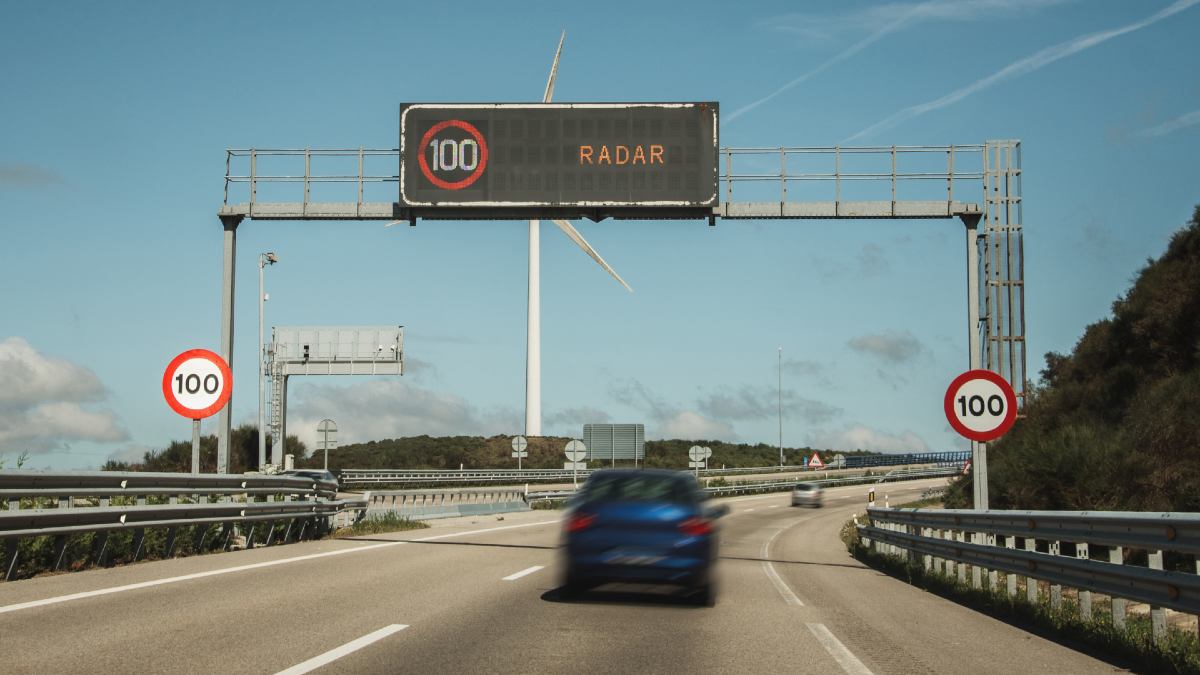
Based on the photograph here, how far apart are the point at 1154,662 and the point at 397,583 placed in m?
7.82

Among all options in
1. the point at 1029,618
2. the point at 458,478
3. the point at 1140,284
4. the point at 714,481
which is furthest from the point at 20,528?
the point at 714,481

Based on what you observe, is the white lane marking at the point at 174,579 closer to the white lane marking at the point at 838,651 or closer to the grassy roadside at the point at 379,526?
the grassy roadside at the point at 379,526

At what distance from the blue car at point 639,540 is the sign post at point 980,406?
17.6 feet

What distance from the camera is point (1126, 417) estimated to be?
26.9m

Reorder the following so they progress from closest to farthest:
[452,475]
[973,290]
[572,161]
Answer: [973,290] < [572,161] < [452,475]

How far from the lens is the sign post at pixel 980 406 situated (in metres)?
15.1

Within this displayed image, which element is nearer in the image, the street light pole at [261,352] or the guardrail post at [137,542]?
the guardrail post at [137,542]

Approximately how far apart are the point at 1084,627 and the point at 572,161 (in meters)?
12.9

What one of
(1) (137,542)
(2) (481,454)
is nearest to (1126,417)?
(1) (137,542)

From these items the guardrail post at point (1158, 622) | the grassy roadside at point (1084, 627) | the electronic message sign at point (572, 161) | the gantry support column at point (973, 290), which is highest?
the electronic message sign at point (572, 161)

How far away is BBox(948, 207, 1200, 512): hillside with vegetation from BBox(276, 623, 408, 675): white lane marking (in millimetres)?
13445

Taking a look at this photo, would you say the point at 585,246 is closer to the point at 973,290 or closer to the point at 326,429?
the point at 973,290

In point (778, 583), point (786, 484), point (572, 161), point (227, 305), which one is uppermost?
point (572, 161)

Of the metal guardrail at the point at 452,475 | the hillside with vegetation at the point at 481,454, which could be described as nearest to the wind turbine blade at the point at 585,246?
the metal guardrail at the point at 452,475
